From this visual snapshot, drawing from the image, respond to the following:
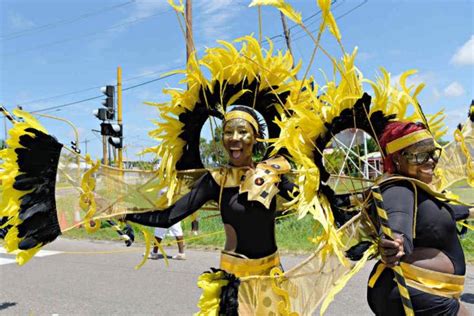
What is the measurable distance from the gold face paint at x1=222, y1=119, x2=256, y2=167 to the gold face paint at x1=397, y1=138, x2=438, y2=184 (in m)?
0.99

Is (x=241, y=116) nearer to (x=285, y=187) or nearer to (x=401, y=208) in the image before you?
(x=285, y=187)

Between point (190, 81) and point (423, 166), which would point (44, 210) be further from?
point (423, 166)

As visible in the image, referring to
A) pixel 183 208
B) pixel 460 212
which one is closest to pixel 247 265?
pixel 183 208

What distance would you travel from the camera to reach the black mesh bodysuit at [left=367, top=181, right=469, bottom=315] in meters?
1.82

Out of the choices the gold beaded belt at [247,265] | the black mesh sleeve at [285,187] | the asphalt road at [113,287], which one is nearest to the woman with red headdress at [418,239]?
the gold beaded belt at [247,265]

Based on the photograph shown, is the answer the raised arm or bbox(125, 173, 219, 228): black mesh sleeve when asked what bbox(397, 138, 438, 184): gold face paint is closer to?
the raised arm

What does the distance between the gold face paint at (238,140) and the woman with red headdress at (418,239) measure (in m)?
0.95

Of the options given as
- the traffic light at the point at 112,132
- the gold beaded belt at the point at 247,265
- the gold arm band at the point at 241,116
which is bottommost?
the gold beaded belt at the point at 247,265

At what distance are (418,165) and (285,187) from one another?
3.24 ft

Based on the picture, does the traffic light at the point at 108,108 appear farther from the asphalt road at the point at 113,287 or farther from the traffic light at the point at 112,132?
the asphalt road at the point at 113,287

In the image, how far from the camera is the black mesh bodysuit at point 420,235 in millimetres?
1821

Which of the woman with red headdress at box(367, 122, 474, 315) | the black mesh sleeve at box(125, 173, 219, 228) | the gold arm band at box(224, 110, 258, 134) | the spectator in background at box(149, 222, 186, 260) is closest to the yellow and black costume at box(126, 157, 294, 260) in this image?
the black mesh sleeve at box(125, 173, 219, 228)

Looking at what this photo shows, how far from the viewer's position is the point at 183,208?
2.71 m

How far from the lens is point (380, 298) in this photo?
1971mm
